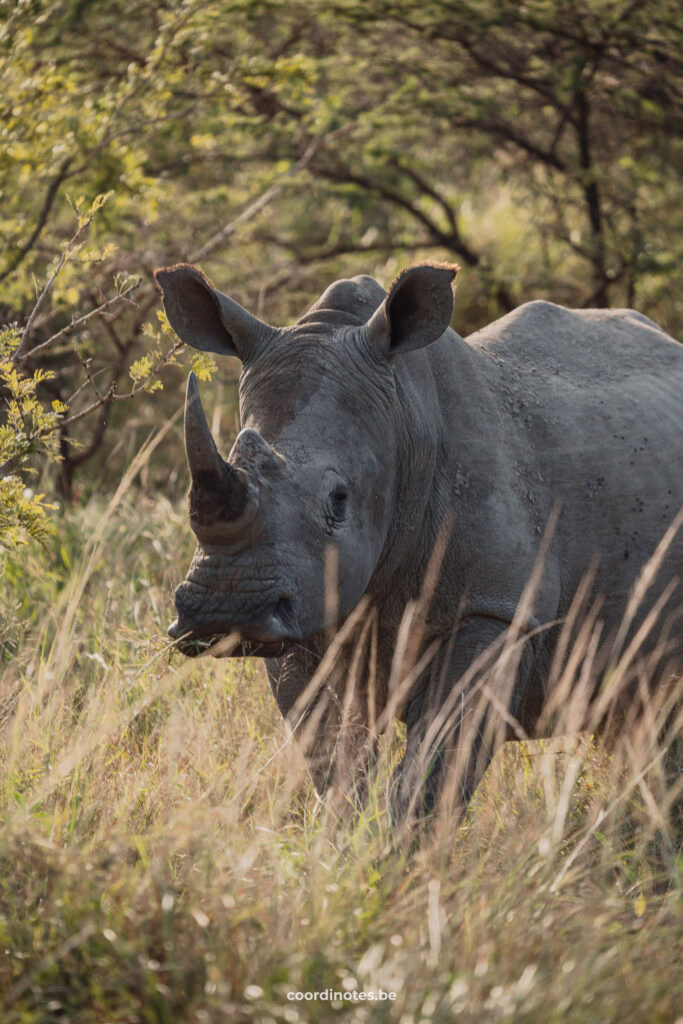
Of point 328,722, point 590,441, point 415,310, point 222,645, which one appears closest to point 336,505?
point 222,645

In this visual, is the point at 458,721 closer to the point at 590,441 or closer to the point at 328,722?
the point at 328,722

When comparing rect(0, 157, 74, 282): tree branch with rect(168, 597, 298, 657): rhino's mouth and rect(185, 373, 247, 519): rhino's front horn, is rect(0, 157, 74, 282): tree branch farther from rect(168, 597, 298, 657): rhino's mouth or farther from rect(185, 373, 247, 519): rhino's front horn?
rect(168, 597, 298, 657): rhino's mouth

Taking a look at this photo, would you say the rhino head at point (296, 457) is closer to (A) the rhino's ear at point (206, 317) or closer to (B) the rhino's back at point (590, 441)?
(A) the rhino's ear at point (206, 317)

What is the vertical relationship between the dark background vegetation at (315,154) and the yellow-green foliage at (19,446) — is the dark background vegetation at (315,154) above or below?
below

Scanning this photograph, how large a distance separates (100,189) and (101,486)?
1.92m

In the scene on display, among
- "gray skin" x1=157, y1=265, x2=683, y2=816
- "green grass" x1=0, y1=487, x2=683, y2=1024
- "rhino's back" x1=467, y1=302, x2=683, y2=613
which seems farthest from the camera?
"rhino's back" x1=467, y1=302, x2=683, y2=613

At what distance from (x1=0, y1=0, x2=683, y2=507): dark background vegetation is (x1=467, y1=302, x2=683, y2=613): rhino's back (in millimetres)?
2809

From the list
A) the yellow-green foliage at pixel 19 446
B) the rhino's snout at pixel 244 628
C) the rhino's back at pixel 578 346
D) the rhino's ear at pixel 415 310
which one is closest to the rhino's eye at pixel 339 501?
the rhino's snout at pixel 244 628

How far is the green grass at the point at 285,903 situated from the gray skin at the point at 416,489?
0.34m

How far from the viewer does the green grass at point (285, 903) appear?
292 centimetres

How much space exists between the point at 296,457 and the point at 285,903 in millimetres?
1336

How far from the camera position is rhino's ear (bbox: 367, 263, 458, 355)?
4398 mm

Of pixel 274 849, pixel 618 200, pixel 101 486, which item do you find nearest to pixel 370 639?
pixel 274 849

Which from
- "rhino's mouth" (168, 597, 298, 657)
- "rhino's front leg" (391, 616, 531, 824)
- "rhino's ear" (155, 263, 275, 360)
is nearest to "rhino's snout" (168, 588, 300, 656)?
"rhino's mouth" (168, 597, 298, 657)
